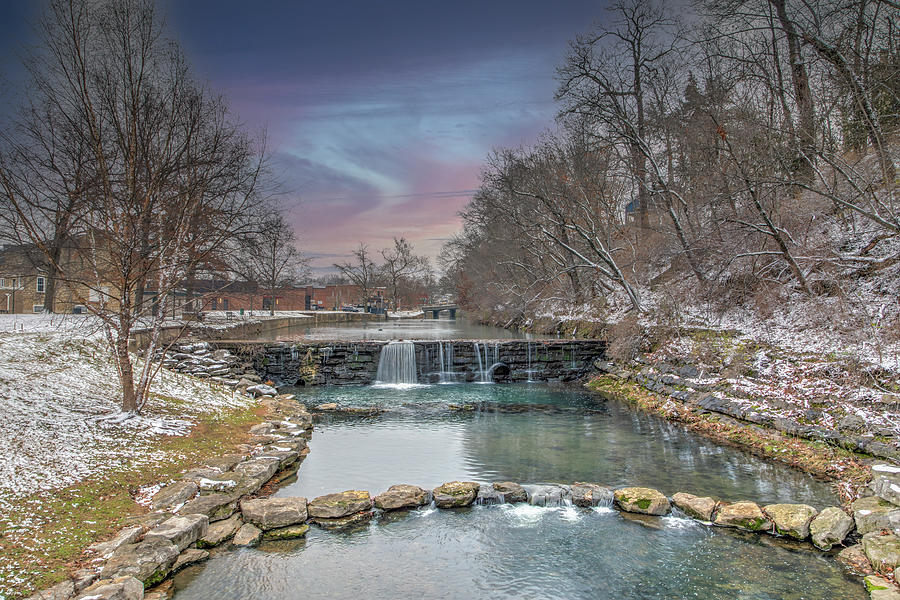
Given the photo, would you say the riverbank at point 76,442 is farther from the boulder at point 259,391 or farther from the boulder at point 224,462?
the boulder at point 259,391

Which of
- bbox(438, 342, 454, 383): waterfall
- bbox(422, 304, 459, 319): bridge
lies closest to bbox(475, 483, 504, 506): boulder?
bbox(438, 342, 454, 383): waterfall

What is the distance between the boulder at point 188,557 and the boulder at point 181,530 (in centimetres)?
7

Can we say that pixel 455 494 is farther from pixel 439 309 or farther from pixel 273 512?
pixel 439 309

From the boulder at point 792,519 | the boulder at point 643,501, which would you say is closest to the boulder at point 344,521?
the boulder at point 643,501

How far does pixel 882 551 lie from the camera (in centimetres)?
516

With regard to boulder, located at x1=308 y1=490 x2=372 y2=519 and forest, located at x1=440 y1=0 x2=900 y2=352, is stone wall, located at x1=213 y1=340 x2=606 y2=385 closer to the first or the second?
forest, located at x1=440 y1=0 x2=900 y2=352

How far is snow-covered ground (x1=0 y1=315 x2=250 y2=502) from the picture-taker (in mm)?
6004

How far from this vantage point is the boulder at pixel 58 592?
3961mm

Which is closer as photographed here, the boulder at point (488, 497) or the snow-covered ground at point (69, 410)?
the snow-covered ground at point (69, 410)

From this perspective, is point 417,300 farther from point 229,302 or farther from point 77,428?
point 77,428

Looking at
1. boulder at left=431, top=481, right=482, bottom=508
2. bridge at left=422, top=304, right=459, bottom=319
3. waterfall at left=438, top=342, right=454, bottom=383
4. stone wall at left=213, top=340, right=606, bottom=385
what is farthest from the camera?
bridge at left=422, top=304, right=459, bottom=319

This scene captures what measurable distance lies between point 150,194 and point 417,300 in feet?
304

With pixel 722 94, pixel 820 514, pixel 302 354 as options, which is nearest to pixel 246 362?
pixel 302 354

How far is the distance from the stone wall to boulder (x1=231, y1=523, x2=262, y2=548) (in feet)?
37.6
